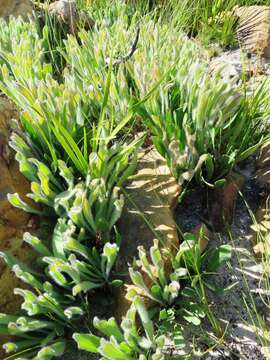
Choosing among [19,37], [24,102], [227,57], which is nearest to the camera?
[24,102]

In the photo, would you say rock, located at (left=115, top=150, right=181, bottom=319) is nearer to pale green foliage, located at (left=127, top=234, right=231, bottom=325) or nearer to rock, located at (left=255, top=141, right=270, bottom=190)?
pale green foliage, located at (left=127, top=234, right=231, bottom=325)

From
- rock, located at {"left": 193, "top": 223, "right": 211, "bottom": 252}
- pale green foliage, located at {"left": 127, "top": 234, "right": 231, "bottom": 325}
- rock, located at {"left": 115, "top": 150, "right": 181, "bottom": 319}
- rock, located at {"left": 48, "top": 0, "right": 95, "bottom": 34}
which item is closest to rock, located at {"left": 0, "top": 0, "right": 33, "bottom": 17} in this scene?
rock, located at {"left": 48, "top": 0, "right": 95, "bottom": 34}

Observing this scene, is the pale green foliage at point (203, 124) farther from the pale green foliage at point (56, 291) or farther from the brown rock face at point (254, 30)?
the brown rock face at point (254, 30)

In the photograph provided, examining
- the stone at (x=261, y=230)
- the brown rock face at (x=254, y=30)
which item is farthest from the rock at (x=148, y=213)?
the brown rock face at (x=254, y=30)

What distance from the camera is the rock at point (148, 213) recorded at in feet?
5.83

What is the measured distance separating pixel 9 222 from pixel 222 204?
106 cm

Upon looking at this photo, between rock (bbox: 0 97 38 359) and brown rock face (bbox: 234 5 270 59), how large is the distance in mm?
2331

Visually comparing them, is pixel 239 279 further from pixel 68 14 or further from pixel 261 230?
pixel 68 14

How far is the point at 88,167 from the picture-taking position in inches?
70.9

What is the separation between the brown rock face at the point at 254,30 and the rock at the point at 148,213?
1812 mm

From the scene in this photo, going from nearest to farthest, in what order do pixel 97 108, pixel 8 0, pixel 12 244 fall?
pixel 12 244
pixel 97 108
pixel 8 0

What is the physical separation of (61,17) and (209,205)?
248cm

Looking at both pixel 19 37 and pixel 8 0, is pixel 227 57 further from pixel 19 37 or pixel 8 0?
pixel 8 0

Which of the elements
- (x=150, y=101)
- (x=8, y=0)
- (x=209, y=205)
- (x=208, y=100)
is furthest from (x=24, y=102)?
(x=8, y=0)
